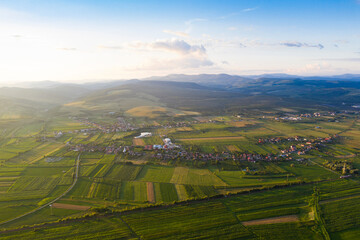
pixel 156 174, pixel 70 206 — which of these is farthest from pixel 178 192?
pixel 70 206

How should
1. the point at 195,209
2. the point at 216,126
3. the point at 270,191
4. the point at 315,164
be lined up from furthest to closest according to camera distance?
the point at 216,126
the point at 315,164
the point at 270,191
the point at 195,209

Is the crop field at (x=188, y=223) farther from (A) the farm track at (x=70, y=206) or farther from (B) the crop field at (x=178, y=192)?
(A) the farm track at (x=70, y=206)

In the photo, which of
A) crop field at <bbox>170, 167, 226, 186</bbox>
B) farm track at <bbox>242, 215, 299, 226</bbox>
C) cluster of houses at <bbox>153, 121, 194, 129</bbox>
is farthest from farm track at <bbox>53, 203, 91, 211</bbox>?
cluster of houses at <bbox>153, 121, 194, 129</bbox>

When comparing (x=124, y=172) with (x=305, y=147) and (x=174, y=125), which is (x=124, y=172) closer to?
(x=174, y=125)

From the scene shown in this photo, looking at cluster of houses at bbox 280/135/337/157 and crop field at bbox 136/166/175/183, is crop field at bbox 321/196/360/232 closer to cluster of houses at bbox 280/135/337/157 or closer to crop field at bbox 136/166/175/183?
cluster of houses at bbox 280/135/337/157

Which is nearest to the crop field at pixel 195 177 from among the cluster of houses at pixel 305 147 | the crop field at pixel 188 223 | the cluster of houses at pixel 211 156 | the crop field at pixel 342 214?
the cluster of houses at pixel 211 156

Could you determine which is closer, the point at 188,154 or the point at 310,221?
the point at 310,221

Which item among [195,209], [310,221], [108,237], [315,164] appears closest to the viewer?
[108,237]

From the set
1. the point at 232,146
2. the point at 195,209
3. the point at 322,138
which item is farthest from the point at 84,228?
the point at 322,138

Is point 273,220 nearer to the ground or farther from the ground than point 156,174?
nearer to the ground

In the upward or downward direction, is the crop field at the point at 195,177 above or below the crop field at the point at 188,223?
above

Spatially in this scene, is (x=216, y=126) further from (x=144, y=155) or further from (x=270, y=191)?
→ (x=270, y=191)
